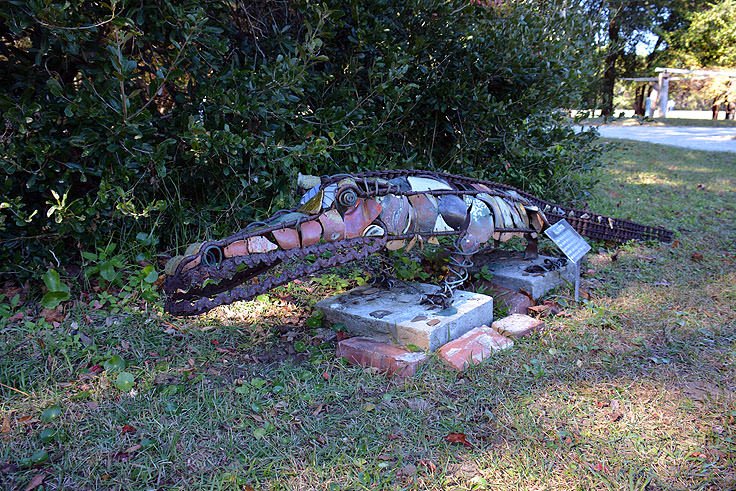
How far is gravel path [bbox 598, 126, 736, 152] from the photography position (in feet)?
44.0

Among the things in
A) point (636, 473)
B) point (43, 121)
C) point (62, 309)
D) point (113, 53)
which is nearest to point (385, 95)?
point (113, 53)

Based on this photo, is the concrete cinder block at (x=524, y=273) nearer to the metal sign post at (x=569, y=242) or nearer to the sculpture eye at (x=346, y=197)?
the metal sign post at (x=569, y=242)

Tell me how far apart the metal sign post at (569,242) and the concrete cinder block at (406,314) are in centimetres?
79

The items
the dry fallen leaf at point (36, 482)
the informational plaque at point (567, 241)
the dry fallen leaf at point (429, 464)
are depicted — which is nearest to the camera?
the dry fallen leaf at point (36, 482)

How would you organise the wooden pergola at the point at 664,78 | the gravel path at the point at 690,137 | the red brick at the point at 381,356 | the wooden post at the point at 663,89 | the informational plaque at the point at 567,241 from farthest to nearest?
the wooden post at the point at 663,89 < the wooden pergola at the point at 664,78 < the gravel path at the point at 690,137 < the informational plaque at the point at 567,241 < the red brick at the point at 381,356

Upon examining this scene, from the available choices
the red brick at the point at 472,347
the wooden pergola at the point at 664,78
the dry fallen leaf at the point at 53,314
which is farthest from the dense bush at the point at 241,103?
the wooden pergola at the point at 664,78

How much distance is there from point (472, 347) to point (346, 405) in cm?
89

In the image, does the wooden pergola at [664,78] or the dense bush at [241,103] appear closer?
the dense bush at [241,103]

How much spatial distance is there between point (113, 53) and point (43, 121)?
70 cm

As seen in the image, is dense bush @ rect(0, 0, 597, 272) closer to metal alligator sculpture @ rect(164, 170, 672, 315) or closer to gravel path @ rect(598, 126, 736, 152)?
metal alligator sculpture @ rect(164, 170, 672, 315)

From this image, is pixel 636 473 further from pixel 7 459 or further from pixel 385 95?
pixel 385 95

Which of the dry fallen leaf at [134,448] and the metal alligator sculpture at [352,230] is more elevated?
the metal alligator sculpture at [352,230]

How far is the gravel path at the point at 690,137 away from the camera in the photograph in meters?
13.4

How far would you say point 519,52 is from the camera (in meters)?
4.89
